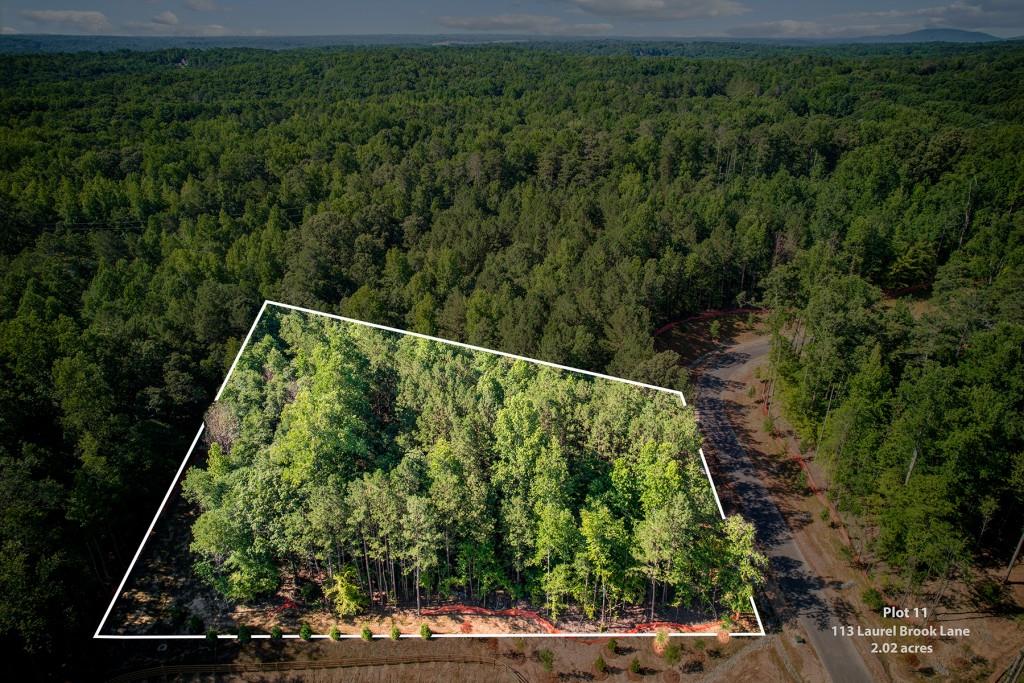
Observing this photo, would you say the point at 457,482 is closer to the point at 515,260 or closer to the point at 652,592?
the point at 652,592

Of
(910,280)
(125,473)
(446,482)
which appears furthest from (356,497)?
(910,280)

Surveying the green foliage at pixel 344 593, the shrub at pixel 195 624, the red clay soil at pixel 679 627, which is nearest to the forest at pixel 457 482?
the green foliage at pixel 344 593

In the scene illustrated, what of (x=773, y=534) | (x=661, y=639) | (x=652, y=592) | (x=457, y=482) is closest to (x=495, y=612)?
(x=457, y=482)

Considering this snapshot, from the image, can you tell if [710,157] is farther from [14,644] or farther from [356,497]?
[14,644]

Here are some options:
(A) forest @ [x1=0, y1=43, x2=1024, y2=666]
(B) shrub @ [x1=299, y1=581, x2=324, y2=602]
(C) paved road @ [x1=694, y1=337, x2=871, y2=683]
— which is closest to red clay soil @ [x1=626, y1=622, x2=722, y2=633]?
(C) paved road @ [x1=694, y1=337, x2=871, y2=683]

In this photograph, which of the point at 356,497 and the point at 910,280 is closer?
the point at 356,497

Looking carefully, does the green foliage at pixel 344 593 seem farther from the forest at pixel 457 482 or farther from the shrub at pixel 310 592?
the shrub at pixel 310 592
